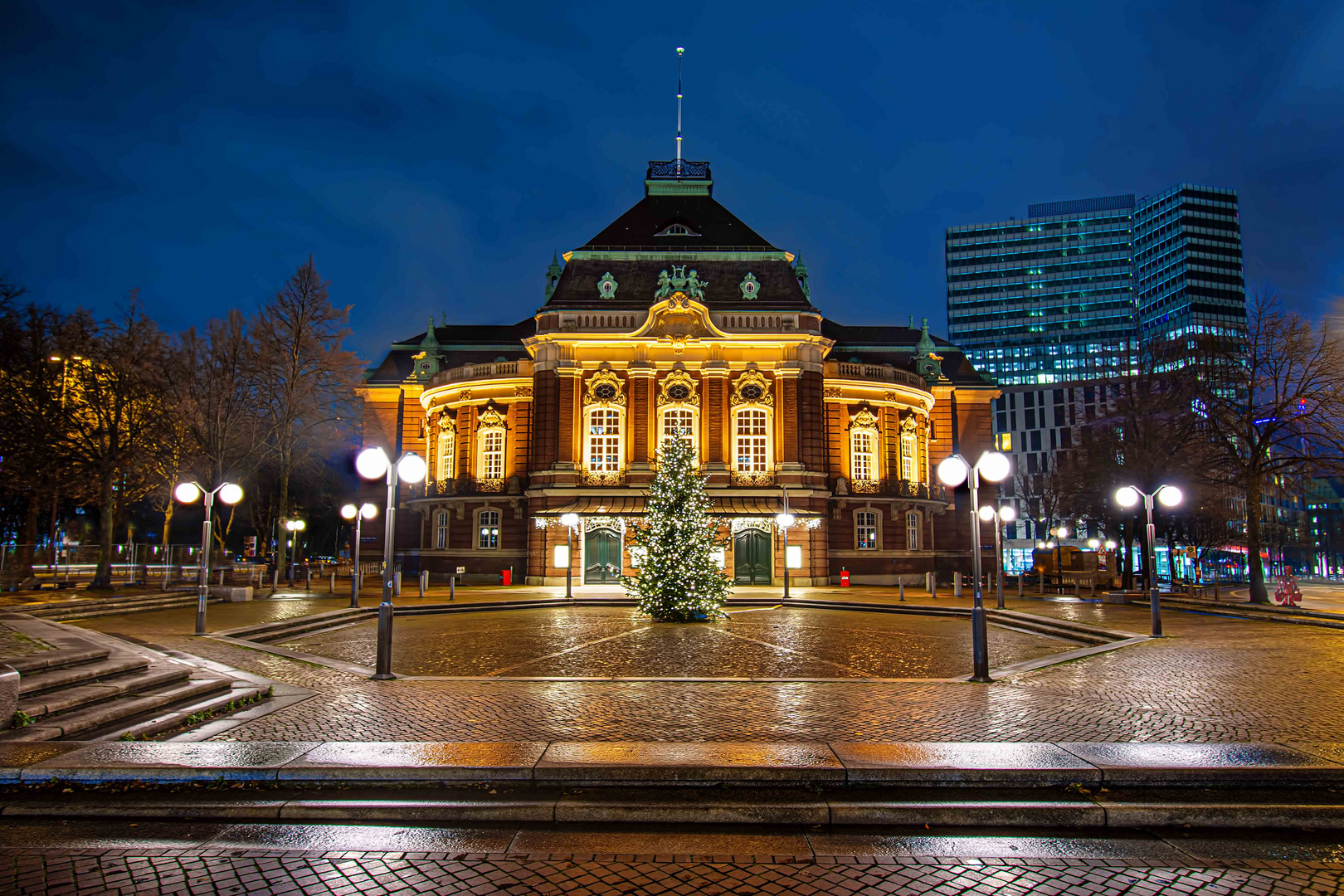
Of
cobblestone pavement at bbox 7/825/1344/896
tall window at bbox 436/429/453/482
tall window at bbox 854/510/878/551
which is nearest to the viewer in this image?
cobblestone pavement at bbox 7/825/1344/896

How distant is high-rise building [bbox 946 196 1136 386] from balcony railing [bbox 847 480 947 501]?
324ft

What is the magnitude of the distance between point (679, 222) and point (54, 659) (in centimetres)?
3769

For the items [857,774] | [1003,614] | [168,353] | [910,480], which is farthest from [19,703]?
[910,480]

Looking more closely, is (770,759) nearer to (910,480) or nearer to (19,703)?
(19,703)

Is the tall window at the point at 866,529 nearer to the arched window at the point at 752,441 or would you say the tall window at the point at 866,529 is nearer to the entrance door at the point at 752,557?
the entrance door at the point at 752,557

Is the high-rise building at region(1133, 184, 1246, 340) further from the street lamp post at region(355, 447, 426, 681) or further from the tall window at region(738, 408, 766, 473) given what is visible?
the street lamp post at region(355, 447, 426, 681)

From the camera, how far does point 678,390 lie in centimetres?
4069

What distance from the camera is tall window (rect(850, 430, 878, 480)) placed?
43.2 m

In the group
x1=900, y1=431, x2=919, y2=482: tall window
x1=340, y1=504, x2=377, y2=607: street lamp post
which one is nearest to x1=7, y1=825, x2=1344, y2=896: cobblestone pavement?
x1=340, y1=504, x2=377, y2=607: street lamp post

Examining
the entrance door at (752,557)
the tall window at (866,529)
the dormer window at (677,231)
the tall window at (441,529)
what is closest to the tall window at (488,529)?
the tall window at (441,529)

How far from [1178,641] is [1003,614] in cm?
644

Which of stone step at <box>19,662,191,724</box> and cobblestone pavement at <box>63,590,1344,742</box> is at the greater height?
stone step at <box>19,662,191,724</box>

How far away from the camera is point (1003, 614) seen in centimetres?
2412

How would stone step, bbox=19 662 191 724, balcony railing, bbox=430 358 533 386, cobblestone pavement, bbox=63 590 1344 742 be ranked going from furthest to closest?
1. balcony railing, bbox=430 358 533 386
2. stone step, bbox=19 662 191 724
3. cobblestone pavement, bbox=63 590 1344 742
